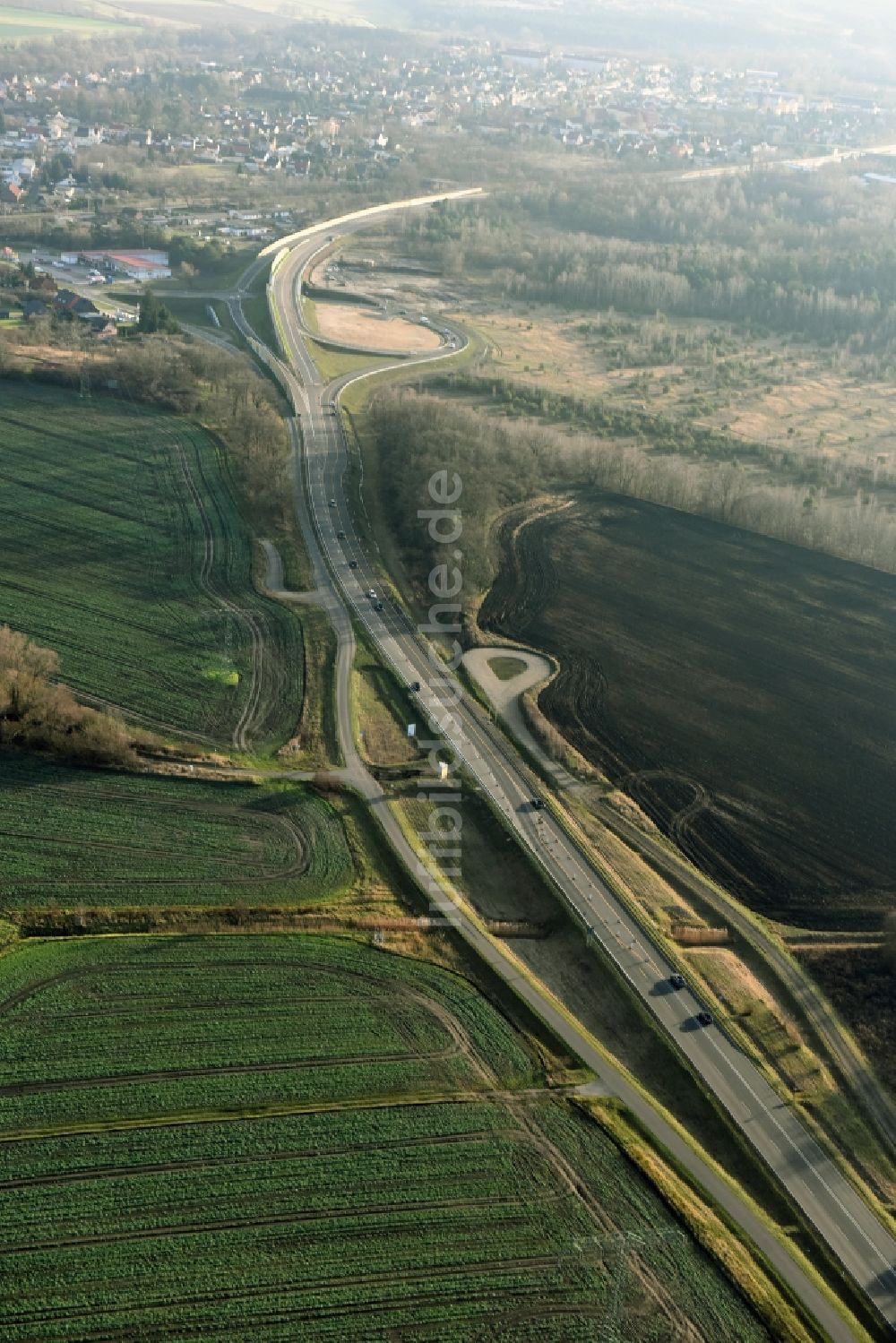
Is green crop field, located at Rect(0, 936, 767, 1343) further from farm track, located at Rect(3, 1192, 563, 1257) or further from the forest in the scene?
the forest

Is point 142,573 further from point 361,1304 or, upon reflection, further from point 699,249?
point 699,249

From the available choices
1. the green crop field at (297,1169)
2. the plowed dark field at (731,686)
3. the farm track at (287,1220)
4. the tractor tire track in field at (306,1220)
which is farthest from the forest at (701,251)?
the tractor tire track in field at (306,1220)

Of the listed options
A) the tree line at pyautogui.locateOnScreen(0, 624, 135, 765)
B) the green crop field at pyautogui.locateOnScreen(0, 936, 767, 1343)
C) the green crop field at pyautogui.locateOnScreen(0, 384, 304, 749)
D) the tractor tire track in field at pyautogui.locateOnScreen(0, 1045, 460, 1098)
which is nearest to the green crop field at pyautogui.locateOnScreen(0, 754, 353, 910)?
the tree line at pyautogui.locateOnScreen(0, 624, 135, 765)

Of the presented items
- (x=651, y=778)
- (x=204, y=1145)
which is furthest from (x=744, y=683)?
(x=204, y=1145)

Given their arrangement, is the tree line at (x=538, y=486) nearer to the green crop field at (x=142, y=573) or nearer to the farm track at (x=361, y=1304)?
the green crop field at (x=142, y=573)

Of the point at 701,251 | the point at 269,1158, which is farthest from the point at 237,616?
the point at 701,251

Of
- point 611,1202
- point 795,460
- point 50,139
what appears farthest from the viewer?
point 50,139

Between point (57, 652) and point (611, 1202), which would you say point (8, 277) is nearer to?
point (57, 652)
